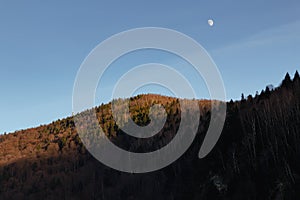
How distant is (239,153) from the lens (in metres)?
108

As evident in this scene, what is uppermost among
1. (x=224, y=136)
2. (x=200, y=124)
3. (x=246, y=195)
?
(x=200, y=124)

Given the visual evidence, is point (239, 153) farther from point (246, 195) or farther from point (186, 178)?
point (186, 178)

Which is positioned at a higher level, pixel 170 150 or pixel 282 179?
→ pixel 170 150

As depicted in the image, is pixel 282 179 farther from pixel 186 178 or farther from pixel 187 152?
pixel 187 152

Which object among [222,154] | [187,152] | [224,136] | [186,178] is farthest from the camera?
[187,152]

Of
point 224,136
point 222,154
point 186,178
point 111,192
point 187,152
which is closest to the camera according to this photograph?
point 222,154

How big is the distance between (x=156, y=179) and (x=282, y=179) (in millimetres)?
94288

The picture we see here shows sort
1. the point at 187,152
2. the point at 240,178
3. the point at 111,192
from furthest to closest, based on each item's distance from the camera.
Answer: the point at 111,192, the point at 187,152, the point at 240,178

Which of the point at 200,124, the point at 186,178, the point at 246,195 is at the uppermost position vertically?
the point at 200,124

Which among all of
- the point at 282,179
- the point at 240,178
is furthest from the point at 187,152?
the point at 282,179

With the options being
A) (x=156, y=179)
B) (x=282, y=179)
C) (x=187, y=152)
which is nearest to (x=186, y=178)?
(x=187, y=152)

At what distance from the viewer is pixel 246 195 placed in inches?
3487

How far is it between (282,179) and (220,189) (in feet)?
71.8

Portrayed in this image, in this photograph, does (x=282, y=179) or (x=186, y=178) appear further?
(x=186, y=178)
